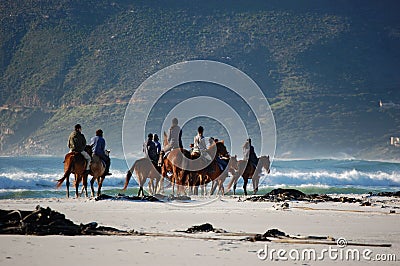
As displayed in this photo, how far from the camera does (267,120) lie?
104m

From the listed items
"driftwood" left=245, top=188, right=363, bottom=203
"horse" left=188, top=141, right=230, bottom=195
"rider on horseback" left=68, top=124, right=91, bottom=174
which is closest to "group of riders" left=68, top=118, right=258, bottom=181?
"rider on horseback" left=68, top=124, right=91, bottom=174

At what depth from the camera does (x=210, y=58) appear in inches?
4739

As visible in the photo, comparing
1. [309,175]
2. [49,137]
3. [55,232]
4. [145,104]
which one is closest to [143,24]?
[145,104]

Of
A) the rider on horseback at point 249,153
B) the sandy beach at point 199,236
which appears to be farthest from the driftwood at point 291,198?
the rider on horseback at point 249,153

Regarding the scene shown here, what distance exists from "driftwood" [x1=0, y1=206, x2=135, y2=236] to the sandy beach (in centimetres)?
30

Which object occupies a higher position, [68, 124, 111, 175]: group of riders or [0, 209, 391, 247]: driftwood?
[68, 124, 111, 175]: group of riders

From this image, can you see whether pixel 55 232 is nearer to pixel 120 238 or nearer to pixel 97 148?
pixel 120 238

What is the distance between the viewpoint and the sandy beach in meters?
9.60

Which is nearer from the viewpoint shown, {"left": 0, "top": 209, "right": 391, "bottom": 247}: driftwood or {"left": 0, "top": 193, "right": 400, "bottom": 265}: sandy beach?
{"left": 0, "top": 193, "right": 400, "bottom": 265}: sandy beach

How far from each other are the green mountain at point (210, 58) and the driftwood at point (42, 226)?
83.1 meters

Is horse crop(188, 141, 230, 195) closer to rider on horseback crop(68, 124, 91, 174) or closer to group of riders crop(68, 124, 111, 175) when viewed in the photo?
group of riders crop(68, 124, 111, 175)

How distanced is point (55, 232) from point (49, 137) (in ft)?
313

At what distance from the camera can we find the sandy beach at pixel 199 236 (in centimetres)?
960

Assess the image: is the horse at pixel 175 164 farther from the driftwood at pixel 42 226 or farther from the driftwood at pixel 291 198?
the driftwood at pixel 42 226
